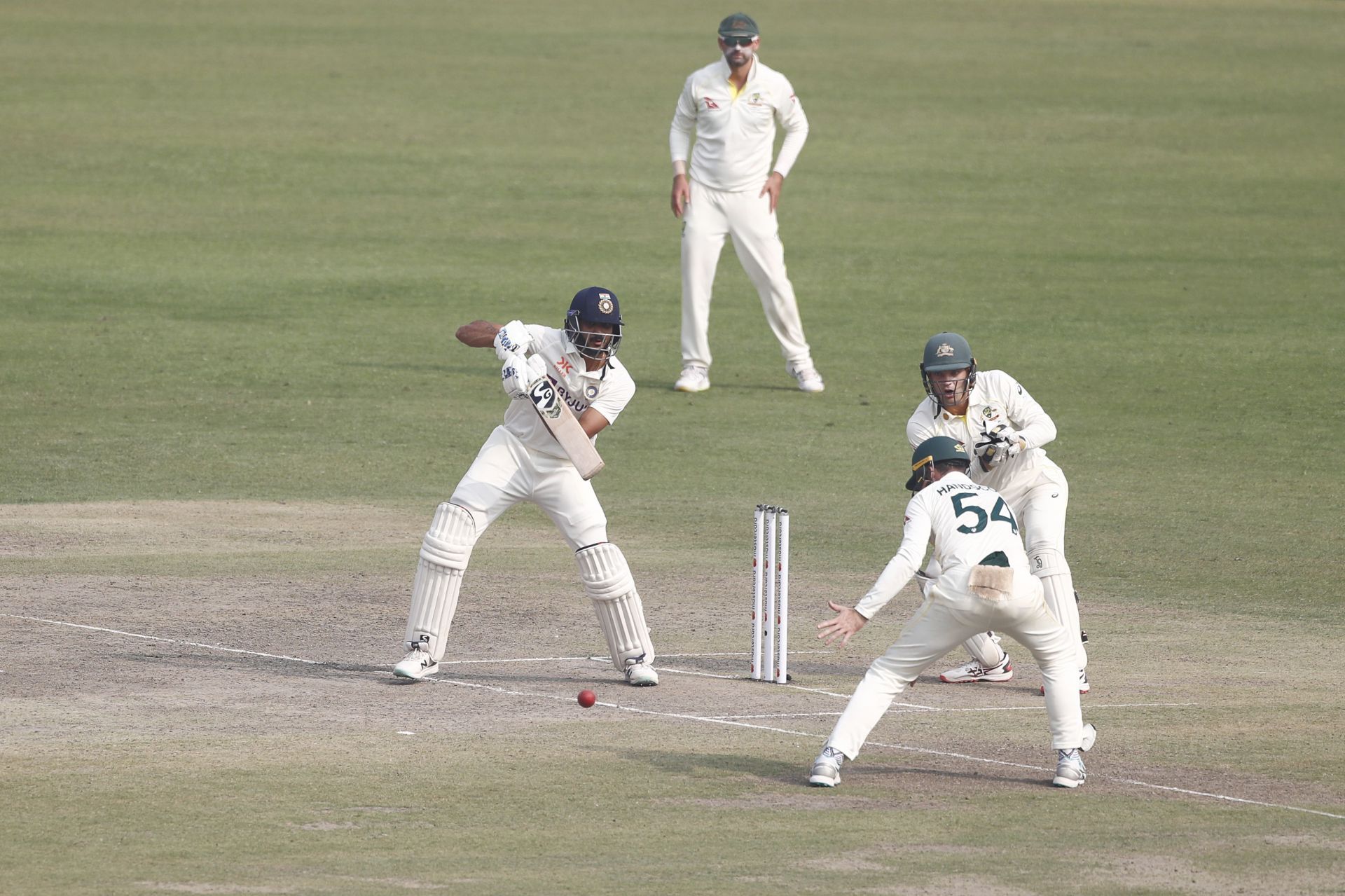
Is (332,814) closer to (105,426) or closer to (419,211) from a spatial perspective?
(105,426)

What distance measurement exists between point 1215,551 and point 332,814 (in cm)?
777

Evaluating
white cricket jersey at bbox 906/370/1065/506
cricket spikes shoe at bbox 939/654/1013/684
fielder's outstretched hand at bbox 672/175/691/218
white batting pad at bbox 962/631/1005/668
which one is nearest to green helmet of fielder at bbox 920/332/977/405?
white cricket jersey at bbox 906/370/1065/506

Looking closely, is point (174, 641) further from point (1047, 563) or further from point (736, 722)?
point (1047, 563)

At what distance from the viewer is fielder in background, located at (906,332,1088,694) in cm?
1073

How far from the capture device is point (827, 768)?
349 inches

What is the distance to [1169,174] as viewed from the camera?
31.9 meters

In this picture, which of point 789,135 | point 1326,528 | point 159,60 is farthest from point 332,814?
point 159,60

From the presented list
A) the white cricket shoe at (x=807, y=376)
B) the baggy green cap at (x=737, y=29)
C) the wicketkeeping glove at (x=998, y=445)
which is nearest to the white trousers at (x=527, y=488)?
the wicketkeeping glove at (x=998, y=445)

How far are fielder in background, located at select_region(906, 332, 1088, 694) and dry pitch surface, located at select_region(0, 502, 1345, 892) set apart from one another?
411mm

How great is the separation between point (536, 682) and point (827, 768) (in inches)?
97.3

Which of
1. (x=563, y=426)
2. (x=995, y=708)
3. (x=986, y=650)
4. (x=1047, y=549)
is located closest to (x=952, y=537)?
(x=995, y=708)

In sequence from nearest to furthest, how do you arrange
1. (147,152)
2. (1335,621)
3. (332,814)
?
(332,814) → (1335,621) → (147,152)

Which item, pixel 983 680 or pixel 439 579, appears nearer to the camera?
pixel 439 579

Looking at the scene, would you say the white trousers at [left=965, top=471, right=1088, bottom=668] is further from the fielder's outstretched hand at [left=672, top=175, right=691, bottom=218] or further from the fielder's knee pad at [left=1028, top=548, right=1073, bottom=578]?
the fielder's outstretched hand at [left=672, top=175, right=691, bottom=218]
